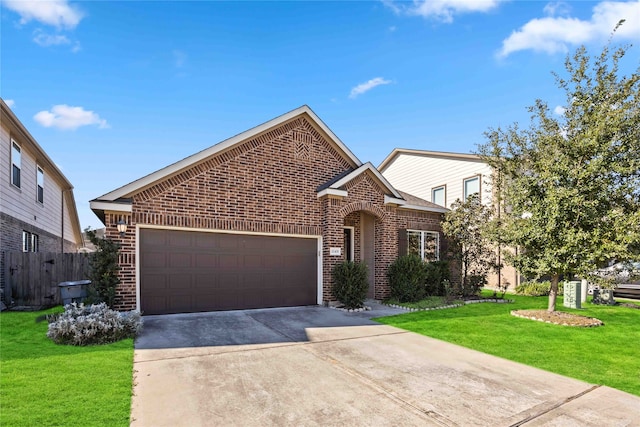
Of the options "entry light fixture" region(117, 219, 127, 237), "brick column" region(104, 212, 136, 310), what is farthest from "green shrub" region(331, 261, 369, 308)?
"entry light fixture" region(117, 219, 127, 237)

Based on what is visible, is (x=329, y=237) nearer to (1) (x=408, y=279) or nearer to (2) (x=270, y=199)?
(2) (x=270, y=199)

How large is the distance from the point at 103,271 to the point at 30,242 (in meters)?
8.23

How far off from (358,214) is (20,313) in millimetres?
10792

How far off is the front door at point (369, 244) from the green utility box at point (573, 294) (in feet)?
21.0

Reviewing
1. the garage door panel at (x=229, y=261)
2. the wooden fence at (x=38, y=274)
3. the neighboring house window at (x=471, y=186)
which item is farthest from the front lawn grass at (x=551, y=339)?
the wooden fence at (x=38, y=274)

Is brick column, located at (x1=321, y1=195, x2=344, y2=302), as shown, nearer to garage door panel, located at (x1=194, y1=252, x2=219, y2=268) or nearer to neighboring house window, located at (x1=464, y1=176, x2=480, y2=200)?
garage door panel, located at (x1=194, y1=252, x2=219, y2=268)

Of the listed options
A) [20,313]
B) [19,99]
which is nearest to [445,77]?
[19,99]

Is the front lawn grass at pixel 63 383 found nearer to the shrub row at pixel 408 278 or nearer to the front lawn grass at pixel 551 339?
the front lawn grass at pixel 551 339

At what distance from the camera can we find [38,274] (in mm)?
10836

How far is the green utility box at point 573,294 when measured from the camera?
1178cm

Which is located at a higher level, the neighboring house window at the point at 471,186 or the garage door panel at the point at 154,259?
the neighboring house window at the point at 471,186

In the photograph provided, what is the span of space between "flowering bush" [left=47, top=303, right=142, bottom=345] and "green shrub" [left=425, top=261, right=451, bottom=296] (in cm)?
1021

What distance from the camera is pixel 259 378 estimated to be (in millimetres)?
5012

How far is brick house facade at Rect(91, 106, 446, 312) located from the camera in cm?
902
